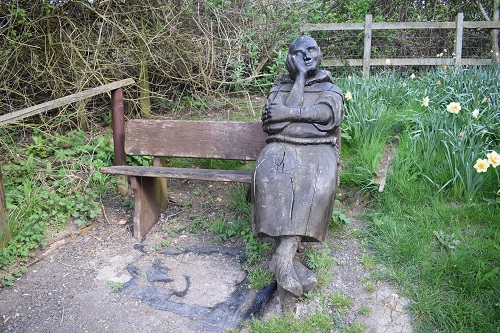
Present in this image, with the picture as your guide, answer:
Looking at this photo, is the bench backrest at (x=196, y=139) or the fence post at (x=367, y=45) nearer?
the bench backrest at (x=196, y=139)

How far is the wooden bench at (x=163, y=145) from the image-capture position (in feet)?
11.3

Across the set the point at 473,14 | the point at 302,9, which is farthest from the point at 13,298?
the point at 473,14

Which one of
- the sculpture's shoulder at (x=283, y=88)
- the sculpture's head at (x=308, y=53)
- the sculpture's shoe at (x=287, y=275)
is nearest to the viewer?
the sculpture's shoe at (x=287, y=275)

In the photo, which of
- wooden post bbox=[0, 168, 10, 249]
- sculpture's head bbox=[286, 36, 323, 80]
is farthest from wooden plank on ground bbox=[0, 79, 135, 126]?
sculpture's head bbox=[286, 36, 323, 80]

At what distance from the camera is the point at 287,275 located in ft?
7.77

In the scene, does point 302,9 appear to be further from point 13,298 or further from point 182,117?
point 13,298

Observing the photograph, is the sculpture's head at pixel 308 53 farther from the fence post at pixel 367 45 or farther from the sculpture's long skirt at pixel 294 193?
the fence post at pixel 367 45

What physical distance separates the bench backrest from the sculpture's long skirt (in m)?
0.78

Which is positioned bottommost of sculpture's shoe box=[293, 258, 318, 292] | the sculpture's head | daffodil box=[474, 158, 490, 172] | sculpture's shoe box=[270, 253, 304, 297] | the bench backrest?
sculpture's shoe box=[293, 258, 318, 292]

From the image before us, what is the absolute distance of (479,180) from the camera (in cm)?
322

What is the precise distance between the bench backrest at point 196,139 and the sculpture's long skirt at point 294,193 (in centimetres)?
78

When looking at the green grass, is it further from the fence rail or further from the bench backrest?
the fence rail

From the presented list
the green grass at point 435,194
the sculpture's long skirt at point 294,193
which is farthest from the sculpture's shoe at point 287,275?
the green grass at point 435,194

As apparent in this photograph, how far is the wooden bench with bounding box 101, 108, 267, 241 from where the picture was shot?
3430 mm
